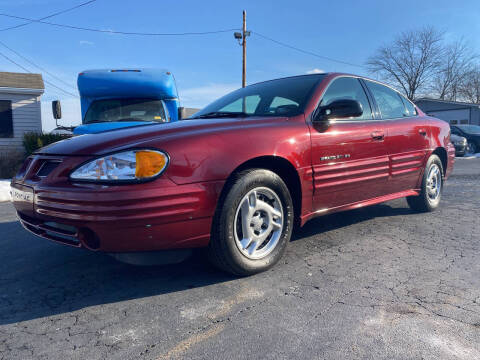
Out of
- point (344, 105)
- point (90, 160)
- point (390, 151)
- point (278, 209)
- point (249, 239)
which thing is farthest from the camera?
point (390, 151)

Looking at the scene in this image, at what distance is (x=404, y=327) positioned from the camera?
1850 millimetres

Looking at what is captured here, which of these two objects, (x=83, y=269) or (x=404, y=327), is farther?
(x=83, y=269)

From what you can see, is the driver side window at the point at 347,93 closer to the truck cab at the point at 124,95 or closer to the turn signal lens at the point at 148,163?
the turn signal lens at the point at 148,163

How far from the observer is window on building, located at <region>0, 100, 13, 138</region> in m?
13.6

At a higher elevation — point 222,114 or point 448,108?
point 448,108

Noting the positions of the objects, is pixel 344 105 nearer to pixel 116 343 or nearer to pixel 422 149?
pixel 422 149

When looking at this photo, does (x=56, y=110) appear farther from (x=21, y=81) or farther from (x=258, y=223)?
(x=21, y=81)

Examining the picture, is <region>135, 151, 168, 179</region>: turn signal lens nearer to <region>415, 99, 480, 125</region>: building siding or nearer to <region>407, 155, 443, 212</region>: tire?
<region>407, 155, 443, 212</region>: tire

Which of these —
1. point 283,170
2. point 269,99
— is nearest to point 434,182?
point 269,99

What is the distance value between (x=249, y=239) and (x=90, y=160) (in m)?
1.15

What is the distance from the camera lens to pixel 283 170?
2.80 m

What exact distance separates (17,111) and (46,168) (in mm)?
13824

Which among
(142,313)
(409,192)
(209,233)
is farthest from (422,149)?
(142,313)

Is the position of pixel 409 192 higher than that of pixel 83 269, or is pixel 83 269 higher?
pixel 409 192
